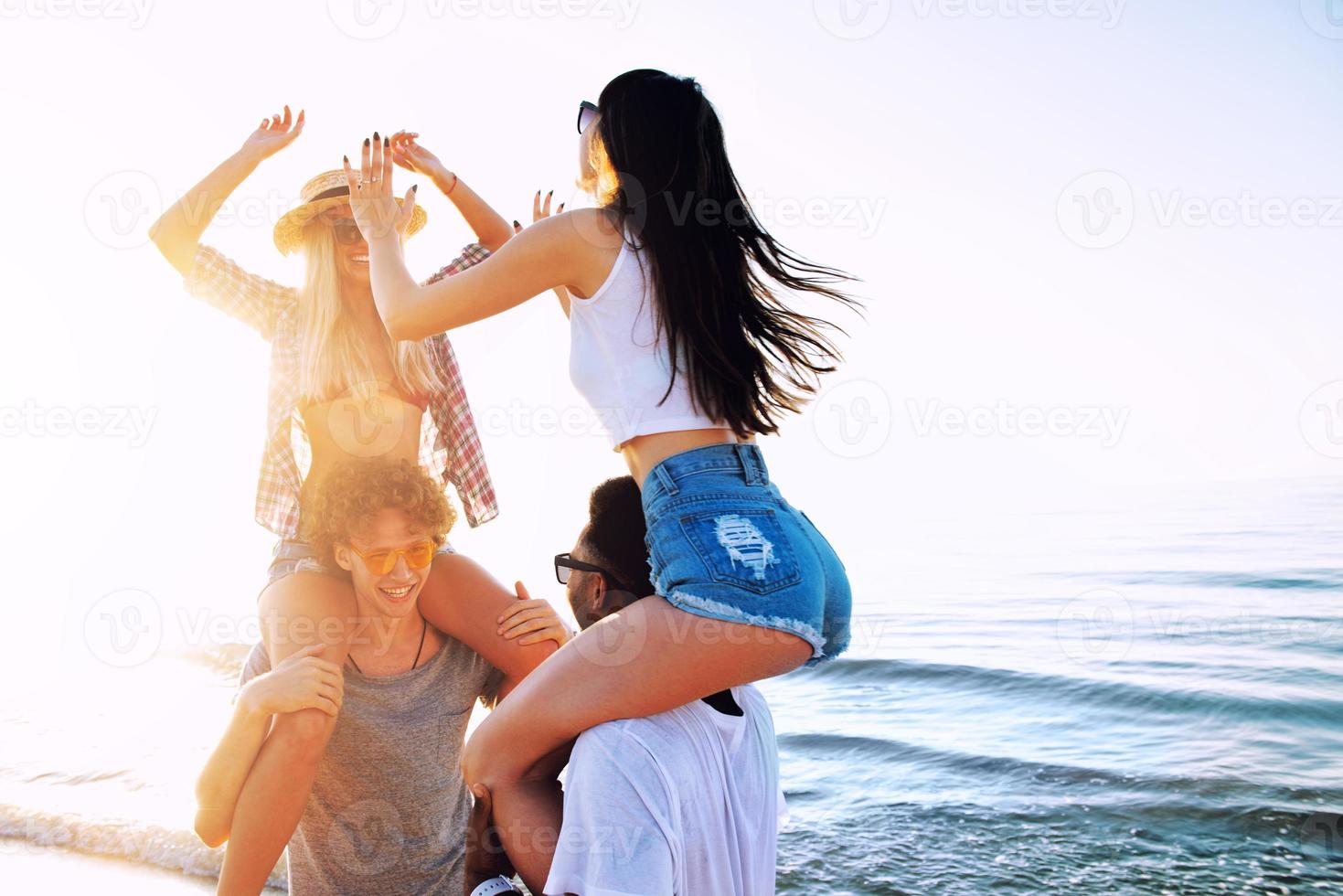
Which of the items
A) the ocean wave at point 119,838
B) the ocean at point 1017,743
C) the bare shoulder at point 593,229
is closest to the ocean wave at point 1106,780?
the ocean at point 1017,743

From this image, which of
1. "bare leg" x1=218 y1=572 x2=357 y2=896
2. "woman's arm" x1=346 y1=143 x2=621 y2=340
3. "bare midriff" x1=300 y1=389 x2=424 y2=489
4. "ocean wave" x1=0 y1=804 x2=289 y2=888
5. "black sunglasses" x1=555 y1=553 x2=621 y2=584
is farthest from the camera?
"ocean wave" x1=0 y1=804 x2=289 y2=888

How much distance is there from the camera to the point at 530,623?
343 cm

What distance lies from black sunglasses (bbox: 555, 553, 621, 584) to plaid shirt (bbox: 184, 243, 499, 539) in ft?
3.60

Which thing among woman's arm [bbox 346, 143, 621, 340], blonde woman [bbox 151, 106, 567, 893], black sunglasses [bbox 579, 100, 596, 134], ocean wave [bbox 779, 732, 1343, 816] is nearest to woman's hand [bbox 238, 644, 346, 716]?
blonde woman [bbox 151, 106, 567, 893]

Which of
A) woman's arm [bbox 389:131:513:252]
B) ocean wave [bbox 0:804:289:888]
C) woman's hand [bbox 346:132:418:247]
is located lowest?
ocean wave [bbox 0:804:289:888]

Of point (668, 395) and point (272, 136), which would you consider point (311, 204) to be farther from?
point (668, 395)

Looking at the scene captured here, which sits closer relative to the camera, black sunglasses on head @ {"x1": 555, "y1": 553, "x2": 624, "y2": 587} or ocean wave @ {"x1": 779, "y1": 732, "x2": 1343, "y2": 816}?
black sunglasses on head @ {"x1": 555, "y1": 553, "x2": 624, "y2": 587}

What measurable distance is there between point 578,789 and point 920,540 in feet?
70.9

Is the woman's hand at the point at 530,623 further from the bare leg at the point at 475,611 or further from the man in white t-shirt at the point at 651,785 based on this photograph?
the man in white t-shirt at the point at 651,785

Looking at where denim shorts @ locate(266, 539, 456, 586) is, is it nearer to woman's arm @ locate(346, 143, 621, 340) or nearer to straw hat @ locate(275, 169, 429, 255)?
straw hat @ locate(275, 169, 429, 255)

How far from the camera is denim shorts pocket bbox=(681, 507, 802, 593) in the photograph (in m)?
2.24

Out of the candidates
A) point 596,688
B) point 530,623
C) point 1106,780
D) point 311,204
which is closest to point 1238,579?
point 1106,780

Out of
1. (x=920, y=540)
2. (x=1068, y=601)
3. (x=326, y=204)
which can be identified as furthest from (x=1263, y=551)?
(x=326, y=204)

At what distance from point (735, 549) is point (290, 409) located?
2.00 metres
